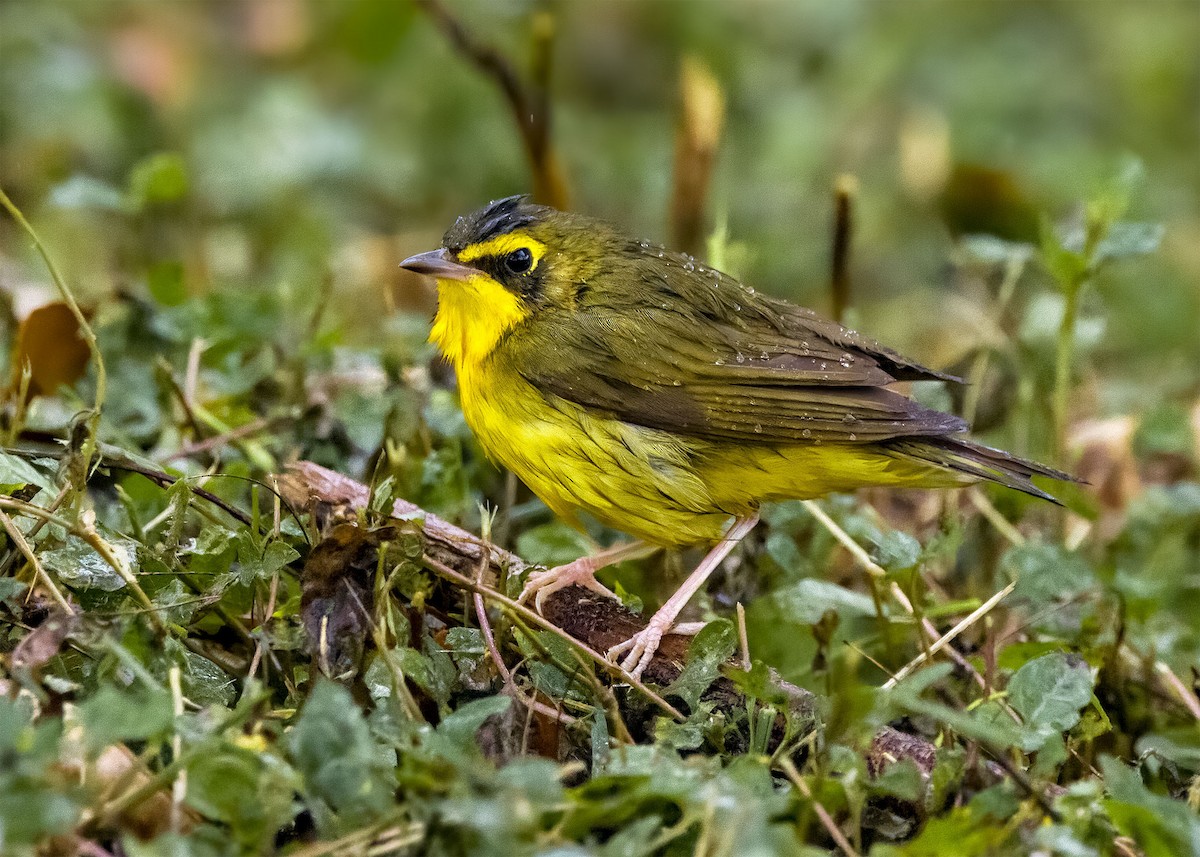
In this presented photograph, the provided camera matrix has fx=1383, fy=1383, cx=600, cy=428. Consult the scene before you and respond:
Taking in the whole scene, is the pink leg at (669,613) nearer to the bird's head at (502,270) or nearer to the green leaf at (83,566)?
the bird's head at (502,270)

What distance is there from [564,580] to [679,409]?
1.90ft

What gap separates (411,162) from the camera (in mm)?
8703

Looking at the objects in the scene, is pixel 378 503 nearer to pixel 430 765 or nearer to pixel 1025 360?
pixel 430 765

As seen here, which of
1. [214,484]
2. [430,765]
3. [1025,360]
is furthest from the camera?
[1025,360]

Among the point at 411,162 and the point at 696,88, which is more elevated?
the point at 696,88

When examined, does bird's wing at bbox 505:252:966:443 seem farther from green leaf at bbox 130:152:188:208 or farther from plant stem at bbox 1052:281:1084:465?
green leaf at bbox 130:152:188:208

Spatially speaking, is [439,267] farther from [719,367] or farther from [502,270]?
[719,367]

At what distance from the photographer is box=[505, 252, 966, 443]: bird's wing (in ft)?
12.5

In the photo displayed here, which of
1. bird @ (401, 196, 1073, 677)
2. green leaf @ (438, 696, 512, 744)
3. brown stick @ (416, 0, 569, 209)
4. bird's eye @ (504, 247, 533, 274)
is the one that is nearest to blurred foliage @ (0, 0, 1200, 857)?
green leaf @ (438, 696, 512, 744)

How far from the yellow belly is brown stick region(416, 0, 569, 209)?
228cm

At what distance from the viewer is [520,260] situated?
430 centimetres

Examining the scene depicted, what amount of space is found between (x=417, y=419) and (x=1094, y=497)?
2528 millimetres


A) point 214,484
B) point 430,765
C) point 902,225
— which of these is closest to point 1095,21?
point 902,225

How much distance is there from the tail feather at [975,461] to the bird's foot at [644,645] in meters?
0.83
